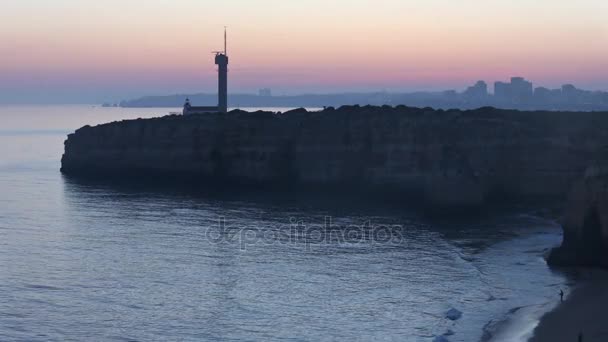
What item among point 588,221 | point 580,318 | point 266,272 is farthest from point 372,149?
point 580,318

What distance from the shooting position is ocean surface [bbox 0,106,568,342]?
40.2m

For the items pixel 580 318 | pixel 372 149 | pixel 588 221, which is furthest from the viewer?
pixel 372 149

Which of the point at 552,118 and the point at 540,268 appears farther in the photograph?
the point at 552,118

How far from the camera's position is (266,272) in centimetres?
5188

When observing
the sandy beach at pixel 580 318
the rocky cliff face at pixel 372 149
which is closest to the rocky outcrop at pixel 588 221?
the sandy beach at pixel 580 318

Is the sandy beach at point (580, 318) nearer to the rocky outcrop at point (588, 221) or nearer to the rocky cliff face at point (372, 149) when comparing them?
the rocky outcrop at point (588, 221)

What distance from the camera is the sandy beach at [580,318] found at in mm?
38625

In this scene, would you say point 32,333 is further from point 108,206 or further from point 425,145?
point 425,145

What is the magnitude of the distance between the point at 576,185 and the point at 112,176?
72.3m

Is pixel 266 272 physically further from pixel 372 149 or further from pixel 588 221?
pixel 372 149

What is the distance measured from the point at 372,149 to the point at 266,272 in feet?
168

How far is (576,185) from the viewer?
5278 centimetres

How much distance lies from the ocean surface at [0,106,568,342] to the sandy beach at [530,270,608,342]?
3.03 feet

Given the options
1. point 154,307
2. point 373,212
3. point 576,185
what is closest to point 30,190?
point 373,212
